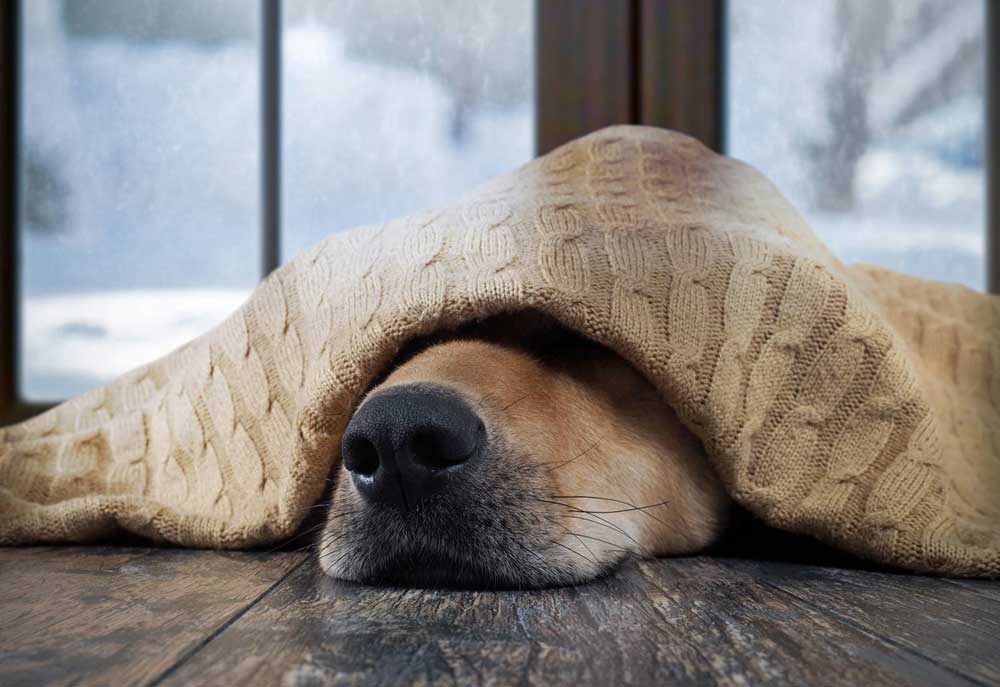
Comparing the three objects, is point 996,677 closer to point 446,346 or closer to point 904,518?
point 904,518

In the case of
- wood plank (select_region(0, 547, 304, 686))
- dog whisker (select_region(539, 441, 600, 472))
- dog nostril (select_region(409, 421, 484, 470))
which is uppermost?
dog nostril (select_region(409, 421, 484, 470))

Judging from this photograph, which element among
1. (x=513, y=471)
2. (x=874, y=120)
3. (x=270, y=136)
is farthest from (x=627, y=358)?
(x=270, y=136)

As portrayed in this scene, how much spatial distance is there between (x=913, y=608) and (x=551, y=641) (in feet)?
1.49

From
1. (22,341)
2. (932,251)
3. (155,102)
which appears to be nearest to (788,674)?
(932,251)

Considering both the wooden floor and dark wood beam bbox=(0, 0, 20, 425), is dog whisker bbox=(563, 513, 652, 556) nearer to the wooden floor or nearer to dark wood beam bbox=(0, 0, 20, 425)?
the wooden floor

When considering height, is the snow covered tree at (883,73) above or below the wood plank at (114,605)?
above

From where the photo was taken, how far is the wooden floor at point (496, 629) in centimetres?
72

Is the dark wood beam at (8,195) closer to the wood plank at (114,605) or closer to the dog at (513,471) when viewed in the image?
the wood plank at (114,605)

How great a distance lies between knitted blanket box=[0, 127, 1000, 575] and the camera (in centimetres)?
124

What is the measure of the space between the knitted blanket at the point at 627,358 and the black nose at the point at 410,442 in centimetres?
23

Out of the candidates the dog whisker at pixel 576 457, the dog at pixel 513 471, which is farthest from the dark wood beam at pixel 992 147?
the dog whisker at pixel 576 457

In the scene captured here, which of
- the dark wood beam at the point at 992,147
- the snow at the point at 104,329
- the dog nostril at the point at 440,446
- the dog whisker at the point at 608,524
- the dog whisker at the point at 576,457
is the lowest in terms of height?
the dog whisker at the point at 608,524

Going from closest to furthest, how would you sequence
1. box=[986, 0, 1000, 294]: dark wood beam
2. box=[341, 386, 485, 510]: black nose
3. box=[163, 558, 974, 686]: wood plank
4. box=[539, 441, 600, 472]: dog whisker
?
box=[163, 558, 974, 686]: wood plank, box=[341, 386, 485, 510]: black nose, box=[539, 441, 600, 472]: dog whisker, box=[986, 0, 1000, 294]: dark wood beam

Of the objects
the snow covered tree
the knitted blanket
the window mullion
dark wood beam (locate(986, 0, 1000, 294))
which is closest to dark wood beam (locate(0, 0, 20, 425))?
the window mullion
